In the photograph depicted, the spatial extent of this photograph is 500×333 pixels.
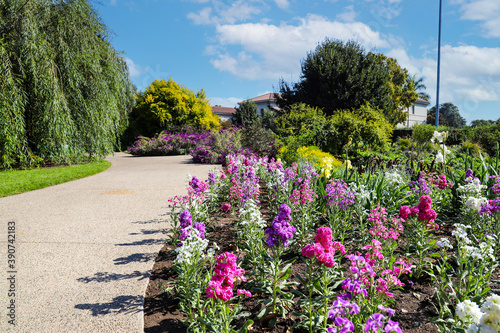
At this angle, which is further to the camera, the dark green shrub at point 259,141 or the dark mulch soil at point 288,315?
the dark green shrub at point 259,141

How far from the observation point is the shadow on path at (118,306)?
7.92ft

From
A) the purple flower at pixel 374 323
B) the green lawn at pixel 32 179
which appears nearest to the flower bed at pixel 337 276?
the purple flower at pixel 374 323

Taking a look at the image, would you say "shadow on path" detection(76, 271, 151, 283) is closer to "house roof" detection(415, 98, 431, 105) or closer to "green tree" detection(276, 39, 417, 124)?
"green tree" detection(276, 39, 417, 124)

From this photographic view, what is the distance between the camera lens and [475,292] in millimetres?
2217

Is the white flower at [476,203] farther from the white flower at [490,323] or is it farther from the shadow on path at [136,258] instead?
the shadow on path at [136,258]

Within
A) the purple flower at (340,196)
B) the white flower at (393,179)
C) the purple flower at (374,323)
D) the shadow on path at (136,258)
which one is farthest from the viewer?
the white flower at (393,179)

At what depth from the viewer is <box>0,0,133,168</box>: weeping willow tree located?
9.27 m

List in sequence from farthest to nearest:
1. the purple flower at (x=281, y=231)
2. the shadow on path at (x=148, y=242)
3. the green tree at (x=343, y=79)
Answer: the green tree at (x=343, y=79)
the shadow on path at (x=148, y=242)
the purple flower at (x=281, y=231)

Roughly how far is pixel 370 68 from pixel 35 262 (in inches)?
783

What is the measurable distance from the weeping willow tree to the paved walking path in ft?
13.0

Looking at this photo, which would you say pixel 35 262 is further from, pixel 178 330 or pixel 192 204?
pixel 178 330

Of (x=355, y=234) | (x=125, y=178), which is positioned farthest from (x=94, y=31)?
(x=355, y=234)

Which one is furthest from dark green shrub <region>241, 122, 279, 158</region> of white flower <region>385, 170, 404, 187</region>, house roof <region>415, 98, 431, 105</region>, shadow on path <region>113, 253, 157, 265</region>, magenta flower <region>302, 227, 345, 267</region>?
house roof <region>415, 98, 431, 105</region>

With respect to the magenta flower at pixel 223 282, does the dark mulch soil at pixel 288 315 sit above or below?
below
